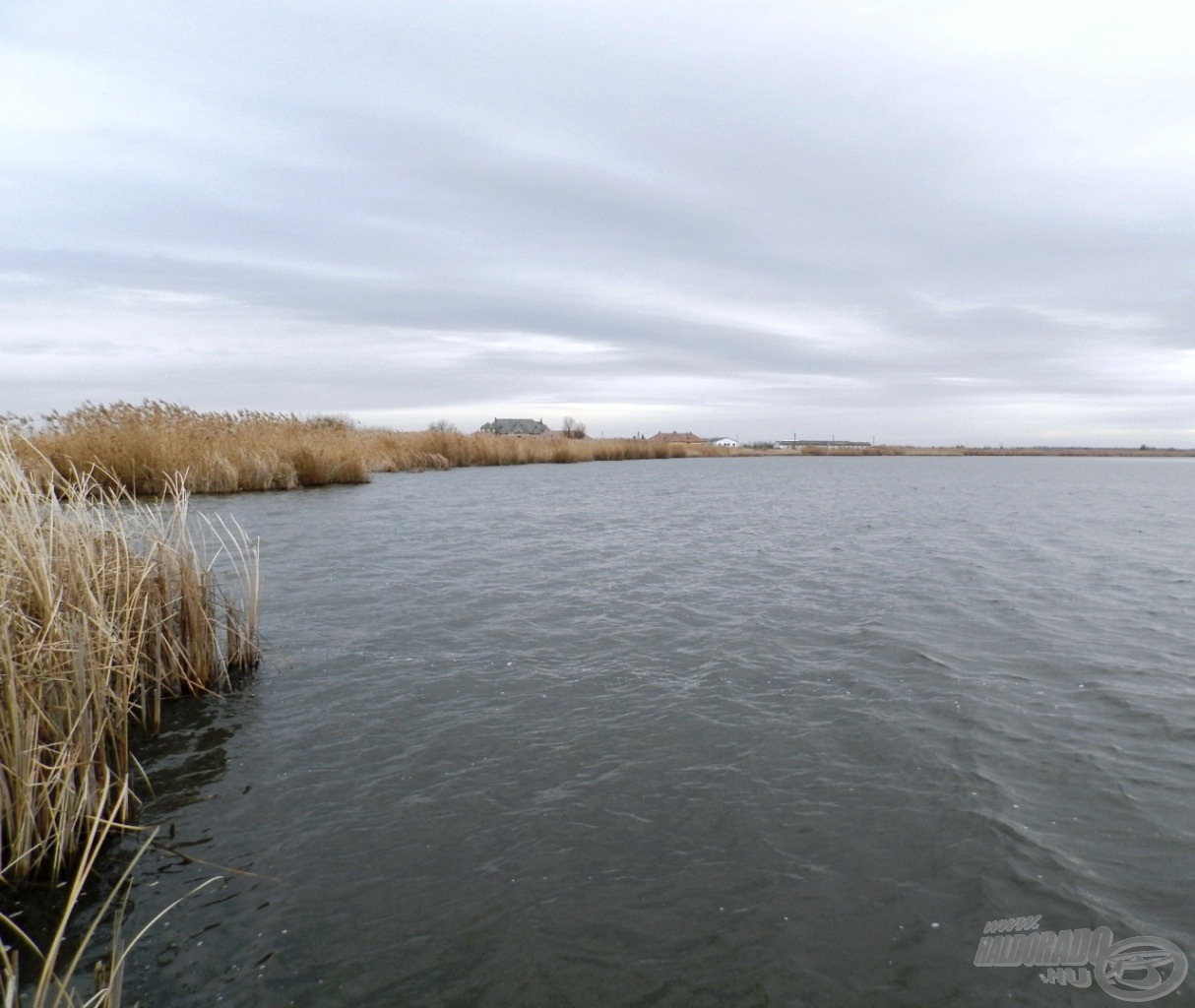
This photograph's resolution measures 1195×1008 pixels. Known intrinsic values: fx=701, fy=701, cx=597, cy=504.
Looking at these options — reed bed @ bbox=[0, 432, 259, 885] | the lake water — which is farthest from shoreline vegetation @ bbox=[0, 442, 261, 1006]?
the lake water

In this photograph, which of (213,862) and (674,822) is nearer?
(213,862)

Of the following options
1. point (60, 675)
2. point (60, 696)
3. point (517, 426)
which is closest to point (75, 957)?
point (60, 675)

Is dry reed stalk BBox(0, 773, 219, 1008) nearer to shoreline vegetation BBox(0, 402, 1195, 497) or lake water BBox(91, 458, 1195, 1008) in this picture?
lake water BBox(91, 458, 1195, 1008)

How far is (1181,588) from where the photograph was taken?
11.4 metres

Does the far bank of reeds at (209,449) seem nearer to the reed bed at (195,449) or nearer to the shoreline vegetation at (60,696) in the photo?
the reed bed at (195,449)

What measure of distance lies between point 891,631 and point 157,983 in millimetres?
7888

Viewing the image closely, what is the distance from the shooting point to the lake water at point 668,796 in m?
3.36

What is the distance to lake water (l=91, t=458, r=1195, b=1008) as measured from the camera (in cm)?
336

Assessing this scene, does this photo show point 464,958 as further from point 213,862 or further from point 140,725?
point 140,725

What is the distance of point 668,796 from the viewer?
4789 mm

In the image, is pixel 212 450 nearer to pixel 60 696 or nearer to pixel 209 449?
pixel 209 449

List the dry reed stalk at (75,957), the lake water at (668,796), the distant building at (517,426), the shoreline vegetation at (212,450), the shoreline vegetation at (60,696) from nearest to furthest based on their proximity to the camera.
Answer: the dry reed stalk at (75,957) → the lake water at (668,796) → the shoreline vegetation at (60,696) → the shoreline vegetation at (212,450) → the distant building at (517,426)

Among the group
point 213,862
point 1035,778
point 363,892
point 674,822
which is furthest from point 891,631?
point 213,862

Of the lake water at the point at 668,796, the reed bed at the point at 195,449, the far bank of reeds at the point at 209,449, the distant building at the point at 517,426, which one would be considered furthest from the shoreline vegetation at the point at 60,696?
the distant building at the point at 517,426
